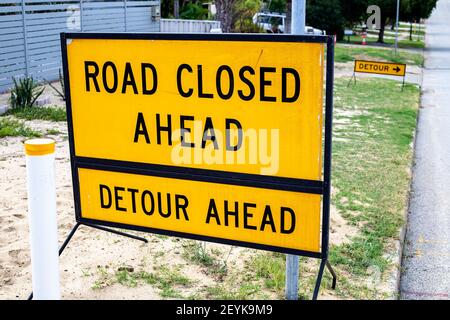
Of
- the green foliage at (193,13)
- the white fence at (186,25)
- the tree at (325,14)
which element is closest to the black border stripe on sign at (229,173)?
the white fence at (186,25)

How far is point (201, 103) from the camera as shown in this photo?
396 centimetres

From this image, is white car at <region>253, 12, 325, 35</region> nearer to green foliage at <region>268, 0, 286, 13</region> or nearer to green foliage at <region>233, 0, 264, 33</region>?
green foliage at <region>268, 0, 286, 13</region>

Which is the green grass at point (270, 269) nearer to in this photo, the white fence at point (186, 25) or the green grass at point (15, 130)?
the green grass at point (15, 130)

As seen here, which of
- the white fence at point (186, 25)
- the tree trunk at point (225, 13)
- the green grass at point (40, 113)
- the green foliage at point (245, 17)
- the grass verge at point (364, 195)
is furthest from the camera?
the green foliage at point (245, 17)

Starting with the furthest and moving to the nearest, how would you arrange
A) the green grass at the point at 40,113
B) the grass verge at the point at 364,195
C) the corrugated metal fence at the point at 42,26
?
1. the corrugated metal fence at the point at 42,26
2. the green grass at the point at 40,113
3. the grass verge at the point at 364,195

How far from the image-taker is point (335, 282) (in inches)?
177

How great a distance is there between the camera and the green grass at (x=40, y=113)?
428 inches

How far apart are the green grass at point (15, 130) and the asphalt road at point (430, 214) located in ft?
17.7

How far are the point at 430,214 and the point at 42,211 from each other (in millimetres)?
4792

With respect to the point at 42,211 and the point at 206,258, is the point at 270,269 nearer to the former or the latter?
the point at 206,258

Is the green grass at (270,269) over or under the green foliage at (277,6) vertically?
under

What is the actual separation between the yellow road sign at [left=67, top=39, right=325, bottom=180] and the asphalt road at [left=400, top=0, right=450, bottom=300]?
5.62ft

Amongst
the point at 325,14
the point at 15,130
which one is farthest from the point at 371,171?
the point at 325,14
